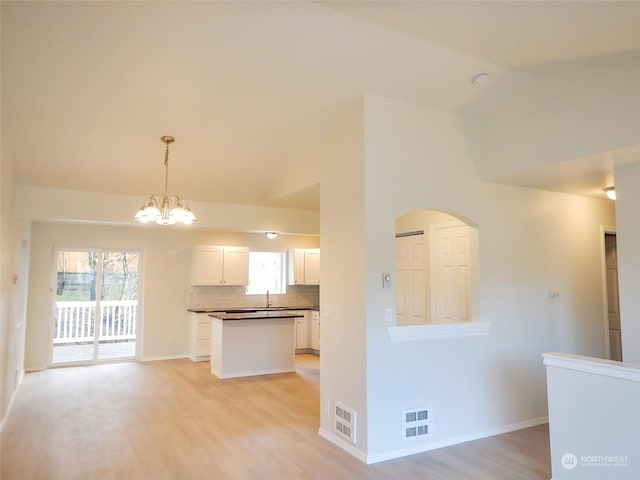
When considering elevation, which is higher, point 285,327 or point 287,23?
point 287,23

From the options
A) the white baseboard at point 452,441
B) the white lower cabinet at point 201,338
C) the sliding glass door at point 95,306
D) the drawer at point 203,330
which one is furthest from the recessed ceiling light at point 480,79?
the sliding glass door at point 95,306

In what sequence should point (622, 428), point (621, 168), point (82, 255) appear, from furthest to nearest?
point (82, 255) → point (621, 168) → point (622, 428)

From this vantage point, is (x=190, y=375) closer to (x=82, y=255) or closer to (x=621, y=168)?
(x=82, y=255)

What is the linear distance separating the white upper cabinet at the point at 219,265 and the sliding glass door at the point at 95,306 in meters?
1.08

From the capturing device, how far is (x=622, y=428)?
271 centimetres

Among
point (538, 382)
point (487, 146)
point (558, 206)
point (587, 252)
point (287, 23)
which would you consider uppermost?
point (287, 23)

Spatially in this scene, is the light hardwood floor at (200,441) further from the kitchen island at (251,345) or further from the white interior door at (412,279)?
the white interior door at (412,279)

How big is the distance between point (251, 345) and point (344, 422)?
3133mm

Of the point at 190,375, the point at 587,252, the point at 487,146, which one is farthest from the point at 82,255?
the point at 587,252

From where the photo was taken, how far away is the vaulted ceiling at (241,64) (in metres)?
2.79

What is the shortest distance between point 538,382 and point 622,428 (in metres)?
1.95

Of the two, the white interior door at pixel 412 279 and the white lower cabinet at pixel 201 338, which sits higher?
the white interior door at pixel 412 279

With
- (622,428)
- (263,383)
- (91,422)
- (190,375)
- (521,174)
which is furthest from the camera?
(190,375)

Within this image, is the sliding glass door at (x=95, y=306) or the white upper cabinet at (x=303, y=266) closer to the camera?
the sliding glass door at (x=95, y=306)
